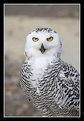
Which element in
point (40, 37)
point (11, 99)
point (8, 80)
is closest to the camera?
point (40, 37)

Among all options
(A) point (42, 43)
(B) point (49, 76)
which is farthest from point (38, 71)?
(A) point (42, 43)

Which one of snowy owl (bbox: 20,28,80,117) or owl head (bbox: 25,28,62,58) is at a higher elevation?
owl head (bbox: 25,28,62,58)

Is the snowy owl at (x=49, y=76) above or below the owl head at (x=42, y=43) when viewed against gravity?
below

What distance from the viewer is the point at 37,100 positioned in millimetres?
2480

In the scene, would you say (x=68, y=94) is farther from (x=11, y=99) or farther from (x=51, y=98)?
(x=11, y=99)

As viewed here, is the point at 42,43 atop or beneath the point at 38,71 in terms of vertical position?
atop

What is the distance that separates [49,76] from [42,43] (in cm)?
25

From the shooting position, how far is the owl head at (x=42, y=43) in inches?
91.0

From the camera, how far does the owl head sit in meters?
2.31

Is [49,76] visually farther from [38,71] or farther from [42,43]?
[42,43]

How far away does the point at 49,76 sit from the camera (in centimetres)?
238

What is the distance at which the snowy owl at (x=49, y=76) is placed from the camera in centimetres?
236

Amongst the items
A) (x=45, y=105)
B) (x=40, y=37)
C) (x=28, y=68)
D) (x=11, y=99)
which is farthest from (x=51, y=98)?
(x=11, y=99)

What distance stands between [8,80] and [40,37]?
8.65ft
